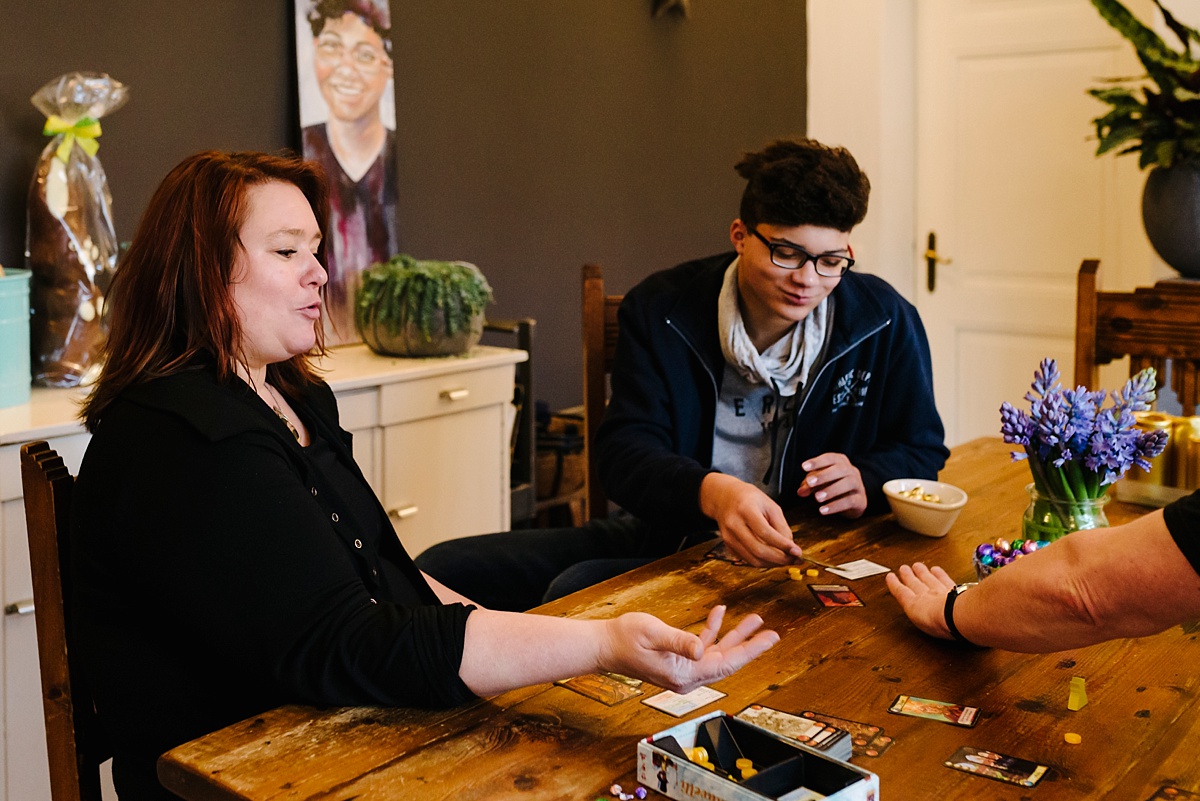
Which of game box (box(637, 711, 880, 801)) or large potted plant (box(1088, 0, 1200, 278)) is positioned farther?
large potted plant (box(1088, 0, 1200, 278))

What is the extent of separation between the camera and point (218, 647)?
1206 mm

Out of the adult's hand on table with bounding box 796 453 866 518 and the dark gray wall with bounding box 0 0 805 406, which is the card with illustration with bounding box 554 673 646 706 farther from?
the dark gray wall with bounding box 0 0 805 406

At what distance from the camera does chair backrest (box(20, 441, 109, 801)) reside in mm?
1322

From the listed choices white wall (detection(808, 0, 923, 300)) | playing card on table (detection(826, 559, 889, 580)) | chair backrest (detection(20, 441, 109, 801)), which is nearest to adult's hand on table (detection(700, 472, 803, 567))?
playing card on table (detection(826, 559, 889, 580))

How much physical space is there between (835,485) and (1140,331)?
0.97 metres

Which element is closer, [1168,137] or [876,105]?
[1168,137]

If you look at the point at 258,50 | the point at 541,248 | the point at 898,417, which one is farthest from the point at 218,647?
the point at 541,248

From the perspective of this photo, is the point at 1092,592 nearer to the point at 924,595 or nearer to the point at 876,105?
the point at 924,595

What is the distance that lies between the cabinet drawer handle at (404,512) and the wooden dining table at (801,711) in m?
1.41

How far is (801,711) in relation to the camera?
123cm

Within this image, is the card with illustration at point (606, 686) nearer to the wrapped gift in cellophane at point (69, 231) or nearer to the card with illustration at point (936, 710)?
the card with illustration at point (936, 710)

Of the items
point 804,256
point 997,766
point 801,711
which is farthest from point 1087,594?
point 804,256

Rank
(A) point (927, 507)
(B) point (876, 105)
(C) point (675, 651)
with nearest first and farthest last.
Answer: (C) point (675, 651) < (A) point (927, 507) < (B) point (876, 105)

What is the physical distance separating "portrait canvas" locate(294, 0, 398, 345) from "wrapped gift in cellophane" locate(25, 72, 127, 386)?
66cm
